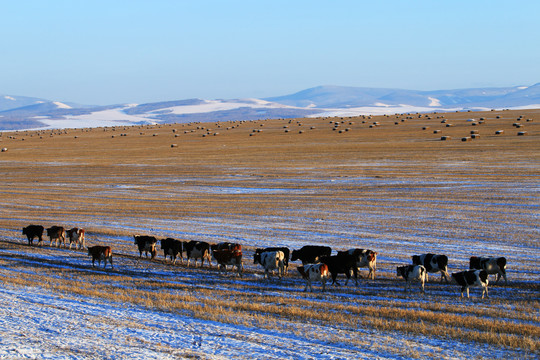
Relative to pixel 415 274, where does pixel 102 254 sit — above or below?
below

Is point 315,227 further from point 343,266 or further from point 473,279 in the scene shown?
point 473,279

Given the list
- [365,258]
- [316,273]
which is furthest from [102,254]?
[365,258]

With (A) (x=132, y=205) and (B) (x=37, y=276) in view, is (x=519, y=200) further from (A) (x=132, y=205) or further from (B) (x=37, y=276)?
(B) (x=37, y=276)

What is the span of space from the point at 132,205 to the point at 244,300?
20.8m

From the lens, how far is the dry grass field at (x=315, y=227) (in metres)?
12.6

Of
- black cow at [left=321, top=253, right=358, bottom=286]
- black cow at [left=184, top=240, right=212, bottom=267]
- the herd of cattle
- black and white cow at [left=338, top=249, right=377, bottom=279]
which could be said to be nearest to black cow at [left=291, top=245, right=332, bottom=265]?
the herd of cattle

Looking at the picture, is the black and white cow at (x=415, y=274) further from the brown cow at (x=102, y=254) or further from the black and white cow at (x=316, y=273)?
the brown cow at (x=102, y=254)

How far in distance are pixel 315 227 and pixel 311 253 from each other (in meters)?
7.28

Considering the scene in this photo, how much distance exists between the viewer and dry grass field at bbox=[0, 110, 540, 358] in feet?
41.4

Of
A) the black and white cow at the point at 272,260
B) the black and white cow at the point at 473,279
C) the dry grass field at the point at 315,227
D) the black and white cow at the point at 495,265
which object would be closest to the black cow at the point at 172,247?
the dry grass field at the point at 315,227

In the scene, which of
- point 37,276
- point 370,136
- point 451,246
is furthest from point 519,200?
point 370,136

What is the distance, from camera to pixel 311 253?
19.4m

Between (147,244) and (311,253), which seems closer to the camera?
(311,253)

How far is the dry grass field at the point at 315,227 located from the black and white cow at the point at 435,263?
37 centimetres
